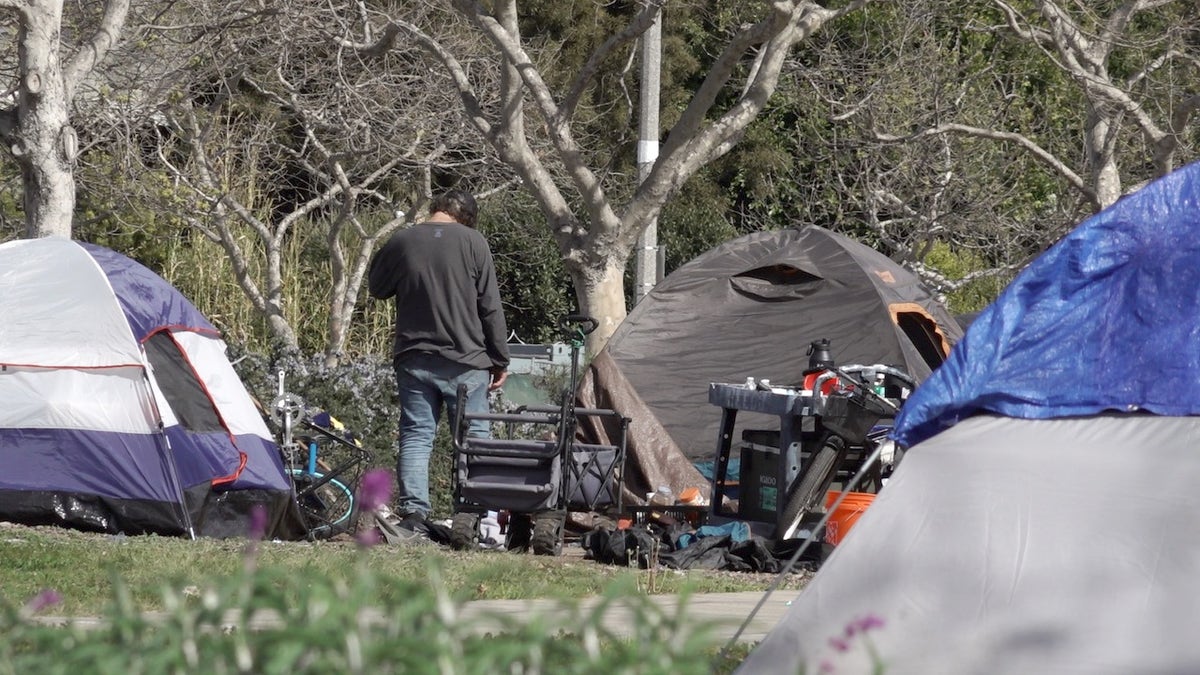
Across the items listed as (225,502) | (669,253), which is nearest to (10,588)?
(225,502)

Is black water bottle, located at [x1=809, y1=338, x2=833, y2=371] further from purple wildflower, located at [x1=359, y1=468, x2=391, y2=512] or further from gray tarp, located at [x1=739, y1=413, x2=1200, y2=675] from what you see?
purple wildflower, located at [x1=359, y1=468, x2=391, y2=512]

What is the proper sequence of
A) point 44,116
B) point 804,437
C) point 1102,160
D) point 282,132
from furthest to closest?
point 282,132, point 1102,160, point 44,116, point 804,437

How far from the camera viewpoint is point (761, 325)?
11.7 metres

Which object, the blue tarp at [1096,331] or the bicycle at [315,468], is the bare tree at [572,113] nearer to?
the bicycle at [315,468]

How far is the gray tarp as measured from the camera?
4.18 m

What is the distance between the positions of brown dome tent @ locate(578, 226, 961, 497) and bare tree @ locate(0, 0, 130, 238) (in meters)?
3.51

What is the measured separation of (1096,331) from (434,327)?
4.11 m

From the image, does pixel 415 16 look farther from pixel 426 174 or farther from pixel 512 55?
pixel 512 55

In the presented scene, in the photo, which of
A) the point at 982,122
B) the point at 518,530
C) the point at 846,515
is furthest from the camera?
the point at 982,122

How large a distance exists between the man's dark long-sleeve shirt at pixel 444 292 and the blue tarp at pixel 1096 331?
3.66 metres

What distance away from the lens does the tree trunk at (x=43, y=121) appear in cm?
981

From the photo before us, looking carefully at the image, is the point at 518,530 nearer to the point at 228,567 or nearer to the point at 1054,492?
the point at 228,567

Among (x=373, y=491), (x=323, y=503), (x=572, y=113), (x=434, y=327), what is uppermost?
(x=373, y=491)

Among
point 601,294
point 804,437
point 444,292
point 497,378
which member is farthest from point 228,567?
point 601,294
